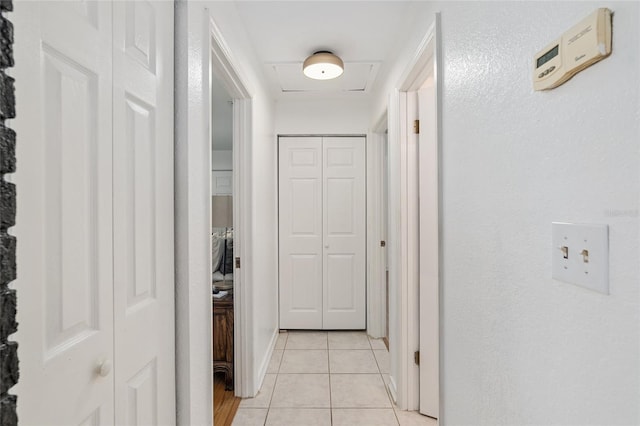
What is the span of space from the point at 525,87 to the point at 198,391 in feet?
4.83

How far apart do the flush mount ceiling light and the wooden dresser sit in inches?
70.0

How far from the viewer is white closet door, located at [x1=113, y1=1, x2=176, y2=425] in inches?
35.4

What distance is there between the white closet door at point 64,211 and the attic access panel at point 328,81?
6.69 feet

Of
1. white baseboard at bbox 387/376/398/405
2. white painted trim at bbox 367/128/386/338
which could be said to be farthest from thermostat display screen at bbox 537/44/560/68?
white painted trim at bbox 367/128/386/338

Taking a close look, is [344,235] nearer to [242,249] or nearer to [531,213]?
[242,249]

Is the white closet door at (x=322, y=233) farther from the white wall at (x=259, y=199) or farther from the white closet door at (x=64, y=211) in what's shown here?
the white closet door at (x=64, y=211)

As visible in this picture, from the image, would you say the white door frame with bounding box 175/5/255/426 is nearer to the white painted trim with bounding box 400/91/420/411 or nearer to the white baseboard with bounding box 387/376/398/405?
the white painted trim with bounding box 400/91/420/411

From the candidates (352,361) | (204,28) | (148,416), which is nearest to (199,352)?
(148,416)

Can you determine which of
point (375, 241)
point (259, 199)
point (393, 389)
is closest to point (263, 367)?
point (393, 389)

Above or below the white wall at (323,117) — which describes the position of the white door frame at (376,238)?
below

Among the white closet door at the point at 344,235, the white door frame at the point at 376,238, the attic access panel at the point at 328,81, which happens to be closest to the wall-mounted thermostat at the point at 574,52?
the attic access panel at the point at 328,81

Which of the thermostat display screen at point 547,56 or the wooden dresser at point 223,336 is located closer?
the thermostat display screen at point 547,56

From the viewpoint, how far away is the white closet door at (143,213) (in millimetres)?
898

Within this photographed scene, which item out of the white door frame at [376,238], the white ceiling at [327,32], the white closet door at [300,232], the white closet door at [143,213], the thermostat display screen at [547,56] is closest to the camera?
the thermostat display screen at [547,56]
